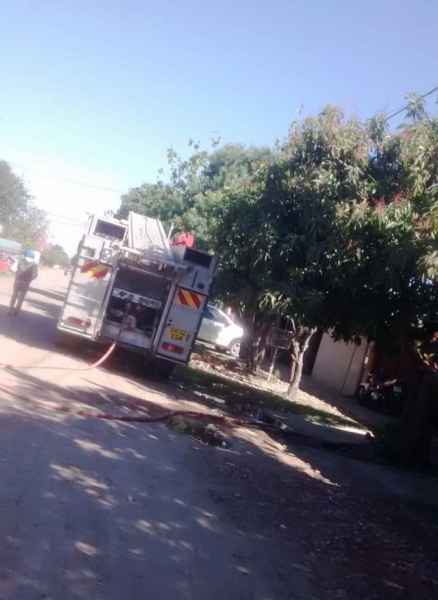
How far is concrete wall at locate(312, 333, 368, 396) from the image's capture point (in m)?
24.6

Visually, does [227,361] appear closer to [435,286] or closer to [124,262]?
[124,262]

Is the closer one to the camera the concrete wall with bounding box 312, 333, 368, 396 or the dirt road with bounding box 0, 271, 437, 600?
the dirt road with bounding box 0, 271, 437, 600

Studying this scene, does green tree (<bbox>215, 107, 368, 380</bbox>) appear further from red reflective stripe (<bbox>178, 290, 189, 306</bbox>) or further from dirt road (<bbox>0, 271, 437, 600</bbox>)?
dirt road (<bbox>0, 271, 437, 600</bbox>)

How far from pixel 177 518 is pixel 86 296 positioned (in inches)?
340

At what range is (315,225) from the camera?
13109 mm

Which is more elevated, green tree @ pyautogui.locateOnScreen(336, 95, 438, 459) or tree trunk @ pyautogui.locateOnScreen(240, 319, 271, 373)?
green tree @ pyautogui.locateOnScreen(336, 95, 438, 459)

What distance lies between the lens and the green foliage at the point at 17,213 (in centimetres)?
4757

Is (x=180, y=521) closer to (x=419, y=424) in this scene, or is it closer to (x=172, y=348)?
(x=419, y=424)

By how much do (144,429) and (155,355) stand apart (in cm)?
466

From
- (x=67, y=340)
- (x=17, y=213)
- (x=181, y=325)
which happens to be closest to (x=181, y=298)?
(x=181, y=325)

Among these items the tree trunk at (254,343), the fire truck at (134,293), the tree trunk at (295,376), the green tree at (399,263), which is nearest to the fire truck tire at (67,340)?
the fire truck at (134,293)

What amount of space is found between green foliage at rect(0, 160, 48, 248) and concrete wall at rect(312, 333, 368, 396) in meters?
27.1

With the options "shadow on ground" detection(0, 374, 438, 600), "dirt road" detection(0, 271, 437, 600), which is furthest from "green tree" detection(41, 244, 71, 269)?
"shadow on ground" detection(0, 374, 438, 600)

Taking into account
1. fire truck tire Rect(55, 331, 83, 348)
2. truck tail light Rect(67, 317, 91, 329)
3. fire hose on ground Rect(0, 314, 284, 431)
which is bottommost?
fire hose on ground Rect(0, 314, 284, 431)
